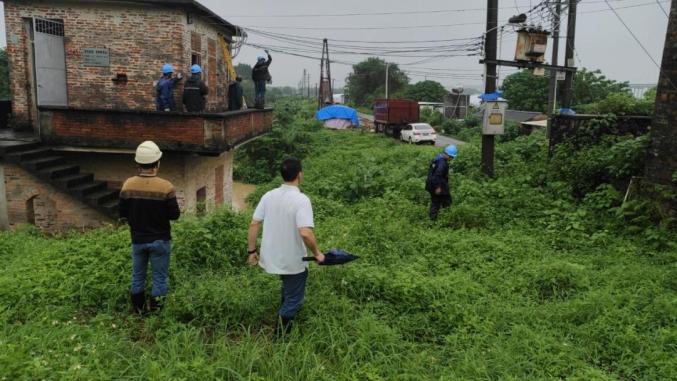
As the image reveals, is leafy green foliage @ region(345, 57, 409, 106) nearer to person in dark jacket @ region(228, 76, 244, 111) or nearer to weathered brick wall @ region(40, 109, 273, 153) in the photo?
person in dark jacket @ region(228, 76, 244, 111)

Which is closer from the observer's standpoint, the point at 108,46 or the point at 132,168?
the point at 132,168

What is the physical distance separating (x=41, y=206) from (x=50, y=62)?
392 centimetres

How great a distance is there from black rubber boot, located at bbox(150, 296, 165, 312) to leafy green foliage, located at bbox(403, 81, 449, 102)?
221 feet

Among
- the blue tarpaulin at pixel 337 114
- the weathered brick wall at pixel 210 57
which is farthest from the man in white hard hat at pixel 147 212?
the blue tarpaulin at pixel 337 114

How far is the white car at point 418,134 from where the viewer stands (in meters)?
31.5

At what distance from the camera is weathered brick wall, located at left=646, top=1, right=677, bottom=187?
26.2ft

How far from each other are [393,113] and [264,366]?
31.8m

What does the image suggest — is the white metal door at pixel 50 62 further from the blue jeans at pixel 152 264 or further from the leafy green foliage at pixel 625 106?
the leafy green foliage at pixel 625 106

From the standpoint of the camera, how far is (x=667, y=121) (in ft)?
26.6

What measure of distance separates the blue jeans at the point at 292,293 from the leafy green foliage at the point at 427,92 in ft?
221

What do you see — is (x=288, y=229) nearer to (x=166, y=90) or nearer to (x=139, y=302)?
(x=139, y=302)

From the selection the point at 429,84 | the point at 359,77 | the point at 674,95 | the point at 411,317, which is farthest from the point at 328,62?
the point at 411,317

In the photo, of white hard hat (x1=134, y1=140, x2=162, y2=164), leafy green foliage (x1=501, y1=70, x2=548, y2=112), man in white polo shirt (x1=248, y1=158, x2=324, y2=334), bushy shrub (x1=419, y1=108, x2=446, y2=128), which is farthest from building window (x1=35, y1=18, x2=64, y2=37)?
leafy green foliage (x1=501, y1=70, x2=548, y2=112)

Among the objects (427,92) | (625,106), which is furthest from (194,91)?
(427,92)
